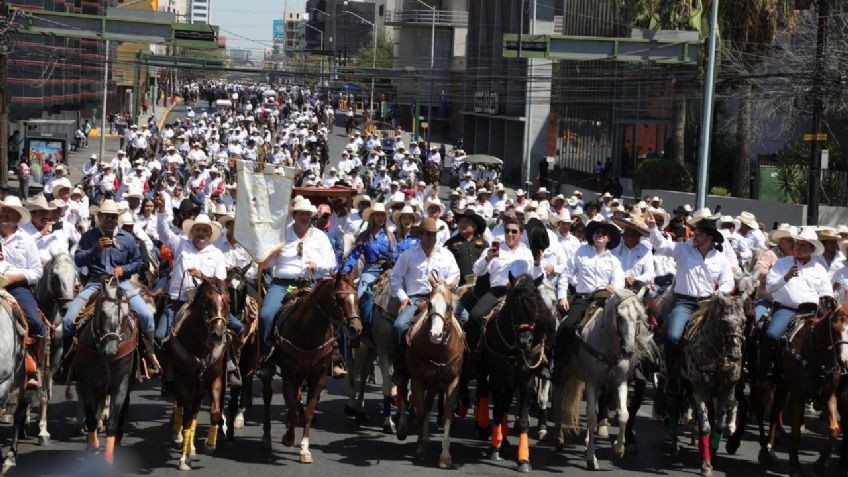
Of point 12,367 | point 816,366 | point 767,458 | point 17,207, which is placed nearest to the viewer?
point 12,367

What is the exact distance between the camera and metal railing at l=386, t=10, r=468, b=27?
108 meters

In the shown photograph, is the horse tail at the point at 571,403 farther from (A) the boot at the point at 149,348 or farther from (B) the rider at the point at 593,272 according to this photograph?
(A) the boot at the point at 149,348

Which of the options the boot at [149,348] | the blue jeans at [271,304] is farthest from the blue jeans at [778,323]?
the boot at [149,348]

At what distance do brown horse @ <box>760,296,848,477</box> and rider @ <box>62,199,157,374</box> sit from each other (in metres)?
6.33

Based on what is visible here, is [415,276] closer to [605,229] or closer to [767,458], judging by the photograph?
[605,229]

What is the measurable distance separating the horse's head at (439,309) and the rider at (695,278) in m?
2.52

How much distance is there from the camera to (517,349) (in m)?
14.0

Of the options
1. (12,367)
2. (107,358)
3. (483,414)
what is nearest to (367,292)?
(483,414)

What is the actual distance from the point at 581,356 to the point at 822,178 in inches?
1173

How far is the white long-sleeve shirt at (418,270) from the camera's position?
14.8 meters

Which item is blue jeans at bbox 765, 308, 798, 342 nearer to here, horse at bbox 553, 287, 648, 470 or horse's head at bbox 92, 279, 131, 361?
horse at bbox 553, 287, 648, 470

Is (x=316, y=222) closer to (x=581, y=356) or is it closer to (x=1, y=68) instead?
(x=581, y=356)

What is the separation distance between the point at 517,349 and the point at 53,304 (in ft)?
15.7

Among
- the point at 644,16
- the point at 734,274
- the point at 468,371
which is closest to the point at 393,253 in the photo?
the point at 468,371
